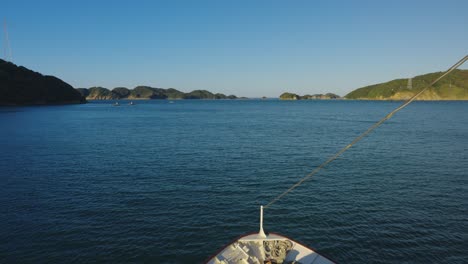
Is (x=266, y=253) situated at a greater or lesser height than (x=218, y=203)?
greater

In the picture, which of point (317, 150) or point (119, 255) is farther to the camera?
point (317, 150)

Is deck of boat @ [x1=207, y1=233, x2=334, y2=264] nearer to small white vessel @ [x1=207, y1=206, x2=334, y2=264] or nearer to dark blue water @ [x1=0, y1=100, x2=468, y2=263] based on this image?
small white vessel @ [x1=207, y1=206, x2=334, y2=264]

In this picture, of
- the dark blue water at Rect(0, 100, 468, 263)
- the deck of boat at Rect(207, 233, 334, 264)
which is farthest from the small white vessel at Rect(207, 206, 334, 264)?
the dark blue water at Rect(0, 100, 468, 263)

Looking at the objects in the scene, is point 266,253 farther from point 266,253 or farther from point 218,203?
point 218,203

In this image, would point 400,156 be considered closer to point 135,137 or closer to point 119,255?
point 119,255

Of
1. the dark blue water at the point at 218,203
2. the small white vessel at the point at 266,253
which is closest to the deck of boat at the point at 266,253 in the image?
the small white vessel at the point at 266,253

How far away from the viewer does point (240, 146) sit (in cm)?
7212

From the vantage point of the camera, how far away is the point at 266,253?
816 inches

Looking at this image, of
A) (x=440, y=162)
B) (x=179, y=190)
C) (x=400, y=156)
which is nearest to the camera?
(x=179, y=190)

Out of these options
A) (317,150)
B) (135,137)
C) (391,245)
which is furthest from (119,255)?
(135,137)

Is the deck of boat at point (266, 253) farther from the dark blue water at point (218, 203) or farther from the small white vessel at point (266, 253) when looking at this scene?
the dark blue water at point (218, 203)

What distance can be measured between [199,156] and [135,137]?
3616cm

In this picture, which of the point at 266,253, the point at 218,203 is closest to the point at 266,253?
the point at 266,253

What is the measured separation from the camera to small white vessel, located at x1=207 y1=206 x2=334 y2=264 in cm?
1986
